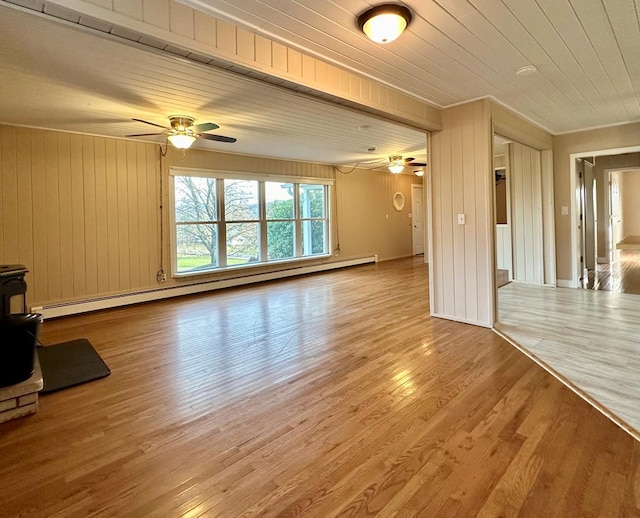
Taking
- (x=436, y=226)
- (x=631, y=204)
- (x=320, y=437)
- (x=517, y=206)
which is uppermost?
(x=631, y=204)

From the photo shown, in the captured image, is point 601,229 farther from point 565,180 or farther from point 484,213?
point 484,213

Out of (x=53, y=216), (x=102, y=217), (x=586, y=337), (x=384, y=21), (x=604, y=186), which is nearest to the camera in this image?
(x=384, y=21)

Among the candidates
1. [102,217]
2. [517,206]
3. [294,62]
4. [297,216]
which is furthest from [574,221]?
[102,217]

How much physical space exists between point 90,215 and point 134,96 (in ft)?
7.66

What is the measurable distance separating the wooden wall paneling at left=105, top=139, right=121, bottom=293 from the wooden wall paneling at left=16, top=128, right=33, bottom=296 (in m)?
0.90

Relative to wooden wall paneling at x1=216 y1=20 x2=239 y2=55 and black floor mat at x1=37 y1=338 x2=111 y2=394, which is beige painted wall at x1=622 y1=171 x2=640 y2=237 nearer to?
wooden wall paneling at x1=216 y1=20 x2=239 y2=55

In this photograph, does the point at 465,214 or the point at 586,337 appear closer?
the point at 586,337

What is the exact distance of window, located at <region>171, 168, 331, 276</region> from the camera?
6234 mm

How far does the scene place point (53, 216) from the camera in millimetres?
4852

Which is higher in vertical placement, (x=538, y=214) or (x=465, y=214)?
(x=538, y=214)

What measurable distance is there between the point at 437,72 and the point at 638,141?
409 cm

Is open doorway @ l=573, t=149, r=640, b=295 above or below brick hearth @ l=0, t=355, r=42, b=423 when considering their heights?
above

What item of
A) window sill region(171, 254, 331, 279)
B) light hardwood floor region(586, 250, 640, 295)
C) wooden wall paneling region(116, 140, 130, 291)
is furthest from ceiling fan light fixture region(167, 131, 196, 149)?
light hardwood floor region(586, 250, 640, 295)

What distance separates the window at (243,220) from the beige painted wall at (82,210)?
0.27 meters
